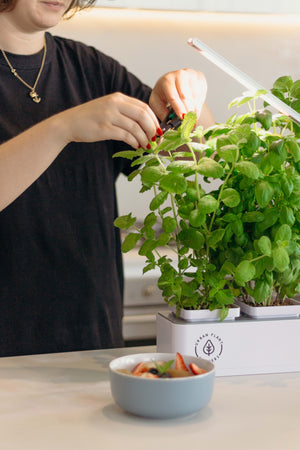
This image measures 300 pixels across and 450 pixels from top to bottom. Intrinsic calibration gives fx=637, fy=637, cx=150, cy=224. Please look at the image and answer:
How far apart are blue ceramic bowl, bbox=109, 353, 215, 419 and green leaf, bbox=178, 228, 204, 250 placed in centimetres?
22

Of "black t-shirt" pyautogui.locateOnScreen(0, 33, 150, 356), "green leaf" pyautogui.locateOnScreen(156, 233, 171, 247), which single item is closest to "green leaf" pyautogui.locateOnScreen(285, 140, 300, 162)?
"green leaf" pyautogui.locateOnScreen(156, 233, 171, 247)

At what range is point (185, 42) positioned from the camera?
2.93m

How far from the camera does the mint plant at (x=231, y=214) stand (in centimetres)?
89

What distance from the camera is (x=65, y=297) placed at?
1.43 m

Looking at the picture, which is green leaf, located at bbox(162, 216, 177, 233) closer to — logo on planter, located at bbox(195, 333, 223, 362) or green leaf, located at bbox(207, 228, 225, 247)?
green leaf, located at bbox(207, 228, 225, 247)

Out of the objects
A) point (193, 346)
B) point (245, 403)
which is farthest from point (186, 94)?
point (245, 403)

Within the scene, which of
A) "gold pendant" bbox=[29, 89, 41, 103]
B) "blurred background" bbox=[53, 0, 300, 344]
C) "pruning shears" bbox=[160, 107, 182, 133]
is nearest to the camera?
"pruning shears" bbox=[160, 107, 182, 133]

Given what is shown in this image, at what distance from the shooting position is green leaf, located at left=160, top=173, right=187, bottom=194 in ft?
2.84

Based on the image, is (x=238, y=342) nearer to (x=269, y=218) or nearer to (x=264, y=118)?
(x=269, y=218)

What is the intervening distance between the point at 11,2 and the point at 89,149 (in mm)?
354

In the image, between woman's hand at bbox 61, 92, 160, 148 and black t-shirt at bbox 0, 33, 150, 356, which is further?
black t-shirt at bbox 0, 33, 150, 356

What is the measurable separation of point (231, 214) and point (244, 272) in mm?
92

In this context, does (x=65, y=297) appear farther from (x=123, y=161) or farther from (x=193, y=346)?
(x=193, y=346)

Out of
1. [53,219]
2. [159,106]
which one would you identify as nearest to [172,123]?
[159,106]
